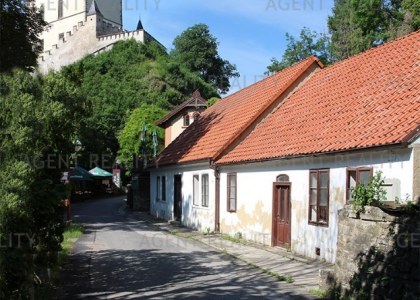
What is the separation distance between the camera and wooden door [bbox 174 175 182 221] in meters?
25.2

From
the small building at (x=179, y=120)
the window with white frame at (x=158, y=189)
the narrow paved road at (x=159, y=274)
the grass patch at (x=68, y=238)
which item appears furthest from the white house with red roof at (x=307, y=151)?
the small building at (x=179, y=120)

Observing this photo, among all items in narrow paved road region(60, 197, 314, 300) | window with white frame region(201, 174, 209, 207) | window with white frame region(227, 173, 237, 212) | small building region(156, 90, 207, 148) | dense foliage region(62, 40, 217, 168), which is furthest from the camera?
dense foliage region(62, 40, 217, 168)

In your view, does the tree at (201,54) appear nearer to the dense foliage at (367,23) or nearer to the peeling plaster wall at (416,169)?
the dense foliage at (367,23)

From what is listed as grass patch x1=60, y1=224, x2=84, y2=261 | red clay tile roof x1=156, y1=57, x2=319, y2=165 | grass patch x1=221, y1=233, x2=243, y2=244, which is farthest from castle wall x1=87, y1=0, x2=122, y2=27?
grass patch x1=221, y1=233, x2=243, y2=244

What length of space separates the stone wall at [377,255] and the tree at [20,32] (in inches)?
511

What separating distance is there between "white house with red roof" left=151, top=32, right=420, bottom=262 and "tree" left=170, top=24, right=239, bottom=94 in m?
58.5

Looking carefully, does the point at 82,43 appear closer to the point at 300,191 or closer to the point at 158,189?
the point at 158,189

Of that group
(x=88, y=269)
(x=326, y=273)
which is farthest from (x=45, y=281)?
(x=326, y=273)

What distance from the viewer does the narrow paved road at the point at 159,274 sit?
31.8 ft

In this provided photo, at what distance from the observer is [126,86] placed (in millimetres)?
72125

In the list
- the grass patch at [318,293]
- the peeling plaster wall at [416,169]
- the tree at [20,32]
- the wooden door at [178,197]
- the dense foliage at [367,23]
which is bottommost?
the grass patch at [318,293]

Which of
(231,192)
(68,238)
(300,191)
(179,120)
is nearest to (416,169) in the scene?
(300,191)

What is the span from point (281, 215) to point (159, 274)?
5483 mm

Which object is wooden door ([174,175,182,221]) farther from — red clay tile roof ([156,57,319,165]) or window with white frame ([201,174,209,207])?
window with white frame ([201,174,209,207])
